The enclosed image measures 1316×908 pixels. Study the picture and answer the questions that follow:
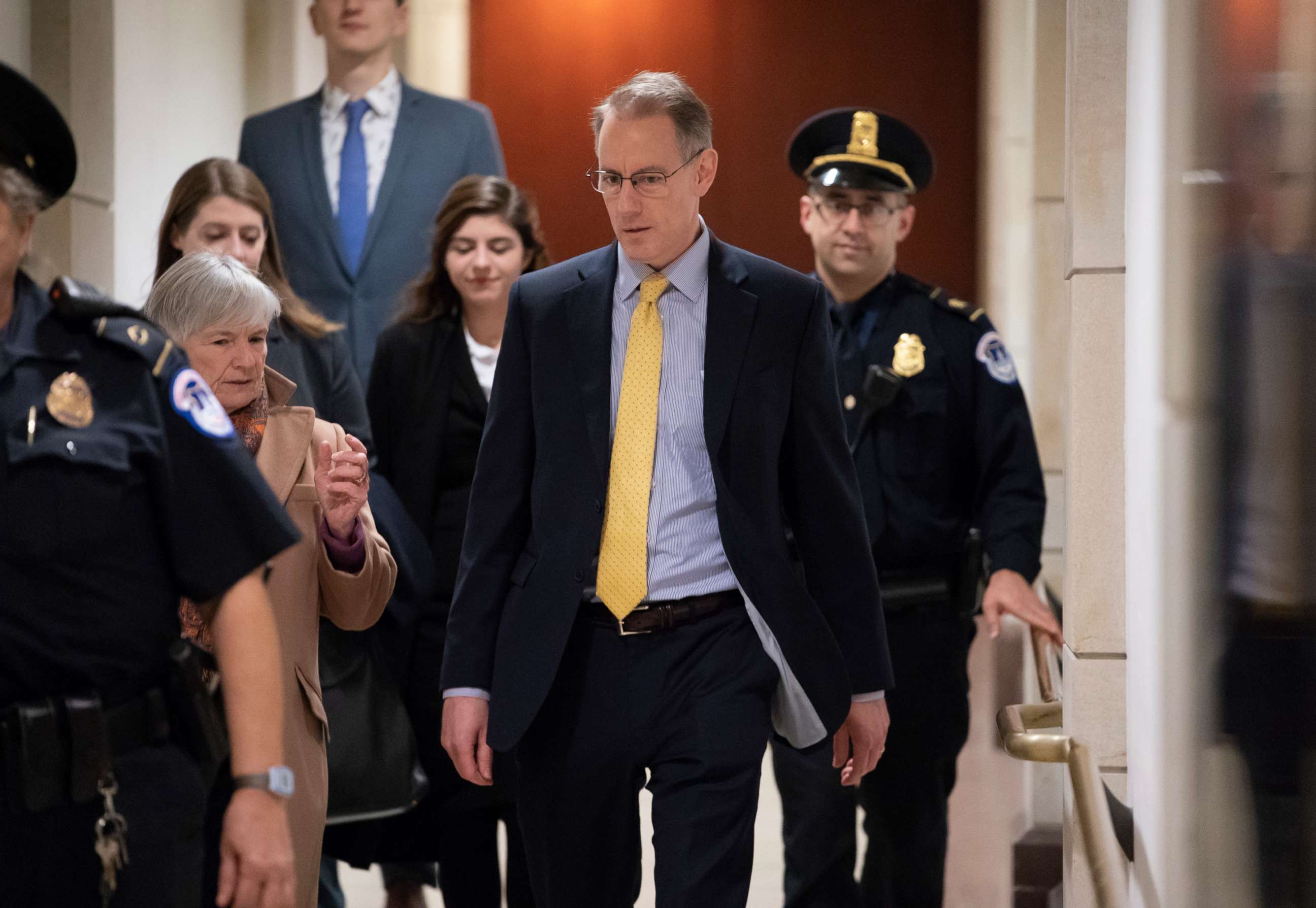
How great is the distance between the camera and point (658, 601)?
2502mm

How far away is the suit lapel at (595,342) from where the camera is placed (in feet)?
8.37

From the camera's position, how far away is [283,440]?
8.87 ft

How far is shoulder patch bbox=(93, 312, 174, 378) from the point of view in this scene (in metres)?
1.93

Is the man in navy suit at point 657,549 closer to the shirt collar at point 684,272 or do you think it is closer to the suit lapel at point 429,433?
the shirt collar at point 684,272

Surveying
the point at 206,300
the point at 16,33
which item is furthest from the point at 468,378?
the point at 16,33

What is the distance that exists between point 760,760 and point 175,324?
3.86ft

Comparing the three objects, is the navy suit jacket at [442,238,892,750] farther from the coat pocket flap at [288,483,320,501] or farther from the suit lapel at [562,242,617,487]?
the coat pocket flap at [288,483,320,501]

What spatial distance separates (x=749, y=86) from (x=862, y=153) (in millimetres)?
2728

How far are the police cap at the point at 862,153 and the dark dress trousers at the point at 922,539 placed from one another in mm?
262

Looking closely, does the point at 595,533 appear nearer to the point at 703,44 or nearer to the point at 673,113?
the point at 673,113

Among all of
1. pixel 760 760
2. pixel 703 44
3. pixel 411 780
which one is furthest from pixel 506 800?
pixel 703 44

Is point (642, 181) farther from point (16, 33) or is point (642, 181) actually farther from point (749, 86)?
point (749, 86)

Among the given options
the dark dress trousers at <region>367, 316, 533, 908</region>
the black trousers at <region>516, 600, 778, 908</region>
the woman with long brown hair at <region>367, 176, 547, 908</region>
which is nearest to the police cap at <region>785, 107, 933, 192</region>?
the woman with long brown hair at <region>367, 176, 547, 908</region>

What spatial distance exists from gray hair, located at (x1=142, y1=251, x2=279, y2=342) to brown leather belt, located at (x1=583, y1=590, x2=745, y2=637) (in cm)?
76
